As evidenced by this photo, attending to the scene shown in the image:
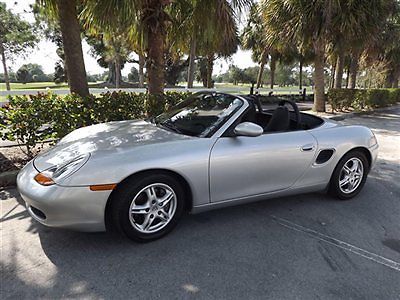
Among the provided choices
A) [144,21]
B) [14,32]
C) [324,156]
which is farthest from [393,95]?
[14,32]

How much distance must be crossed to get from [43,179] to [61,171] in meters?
0.17

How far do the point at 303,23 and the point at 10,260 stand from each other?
1068 centimetres

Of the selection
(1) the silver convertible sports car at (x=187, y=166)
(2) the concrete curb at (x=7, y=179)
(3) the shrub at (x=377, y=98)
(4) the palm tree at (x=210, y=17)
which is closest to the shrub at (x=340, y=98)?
(3) the shrub at (x=377, y=98)

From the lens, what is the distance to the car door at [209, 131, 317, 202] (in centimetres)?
277

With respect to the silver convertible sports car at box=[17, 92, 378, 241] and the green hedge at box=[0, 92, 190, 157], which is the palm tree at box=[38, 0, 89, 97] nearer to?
the green hedge at box=[0, 92, 190, 157]

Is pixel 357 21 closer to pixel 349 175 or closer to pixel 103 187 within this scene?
pixel 349 175

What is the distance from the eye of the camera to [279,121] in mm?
3324

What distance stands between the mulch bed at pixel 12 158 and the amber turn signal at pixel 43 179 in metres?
2.05

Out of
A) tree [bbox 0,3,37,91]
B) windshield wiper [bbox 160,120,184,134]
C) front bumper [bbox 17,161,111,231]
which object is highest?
tree [bbox 0,3,37,91]

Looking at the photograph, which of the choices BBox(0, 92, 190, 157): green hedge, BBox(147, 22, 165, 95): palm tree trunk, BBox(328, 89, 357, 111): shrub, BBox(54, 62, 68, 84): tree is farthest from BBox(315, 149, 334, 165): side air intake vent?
BBox(54, 62, 68, 84): tree

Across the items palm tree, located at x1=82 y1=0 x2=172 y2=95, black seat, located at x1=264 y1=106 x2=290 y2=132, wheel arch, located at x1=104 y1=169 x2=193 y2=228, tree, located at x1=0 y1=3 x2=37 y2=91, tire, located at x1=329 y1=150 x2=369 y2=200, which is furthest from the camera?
tree, located at x1=0 y1=3 x2=37 y2=91

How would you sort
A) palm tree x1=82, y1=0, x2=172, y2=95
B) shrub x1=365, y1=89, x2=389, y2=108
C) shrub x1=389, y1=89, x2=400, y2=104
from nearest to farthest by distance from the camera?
palm tree x1=82, y1=0, x2=172, y2=95, shrub x1=365, y1=89, x2=389, y2=108, shrub x1=389, y1=89, x2=400, y2=104

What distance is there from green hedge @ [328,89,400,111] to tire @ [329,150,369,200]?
9.86 metres

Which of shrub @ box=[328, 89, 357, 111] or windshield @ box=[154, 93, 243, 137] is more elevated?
windshield @ box=[154, 93, 243, 137]
